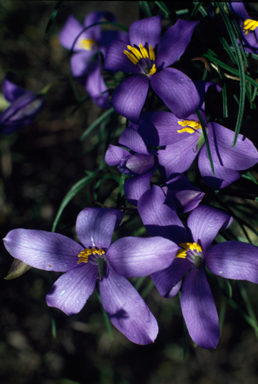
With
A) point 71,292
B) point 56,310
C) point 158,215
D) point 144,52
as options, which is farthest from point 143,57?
point 56,310

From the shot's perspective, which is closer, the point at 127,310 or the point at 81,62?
the point at 127,310

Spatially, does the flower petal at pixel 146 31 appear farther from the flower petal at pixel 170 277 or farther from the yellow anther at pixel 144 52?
the flower petal at pixel 170 277

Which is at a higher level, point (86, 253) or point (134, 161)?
point (134, 161)

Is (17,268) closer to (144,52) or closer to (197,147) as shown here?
(197,147)

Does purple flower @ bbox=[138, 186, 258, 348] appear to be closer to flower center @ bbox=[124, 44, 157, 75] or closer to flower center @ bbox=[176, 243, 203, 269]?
flower center @ bbox=[176, 243, 203, 269]

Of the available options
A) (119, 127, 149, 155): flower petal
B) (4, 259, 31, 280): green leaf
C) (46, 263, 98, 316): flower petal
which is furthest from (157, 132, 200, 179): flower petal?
(4, 259, 31, 280): green leaf

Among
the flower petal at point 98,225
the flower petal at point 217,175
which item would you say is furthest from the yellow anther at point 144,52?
the flower petal at point 98,225

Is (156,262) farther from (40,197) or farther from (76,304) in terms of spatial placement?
(40,197)
